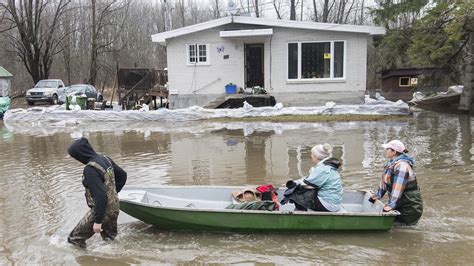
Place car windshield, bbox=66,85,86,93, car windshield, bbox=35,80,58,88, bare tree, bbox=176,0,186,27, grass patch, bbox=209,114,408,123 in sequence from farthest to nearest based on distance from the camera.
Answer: bare tree, bbox=176,0,186,27, car windshield, bbox=35,80,58,88, car windshield, bbox=66,85,86,93, grass patch, bbox=209,114,408,123

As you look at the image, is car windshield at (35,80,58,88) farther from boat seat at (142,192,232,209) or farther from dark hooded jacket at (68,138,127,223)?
dark hooded jacket at (68,138,127,223)

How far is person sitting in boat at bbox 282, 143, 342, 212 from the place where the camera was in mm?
5973

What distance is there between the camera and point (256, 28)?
2097 cm

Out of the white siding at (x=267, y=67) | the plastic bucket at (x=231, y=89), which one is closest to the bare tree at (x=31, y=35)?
the white siding at (x=267, y=67)

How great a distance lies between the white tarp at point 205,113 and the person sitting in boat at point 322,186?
13233 millimetres

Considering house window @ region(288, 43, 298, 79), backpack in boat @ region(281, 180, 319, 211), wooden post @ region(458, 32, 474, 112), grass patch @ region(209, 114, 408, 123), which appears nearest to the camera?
backpack in boat @ region(281, 180, 319, 211)

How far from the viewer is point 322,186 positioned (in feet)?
19.7

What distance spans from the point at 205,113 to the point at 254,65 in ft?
13.9

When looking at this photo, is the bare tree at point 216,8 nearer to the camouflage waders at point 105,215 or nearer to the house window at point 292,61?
the house window at point 292,61

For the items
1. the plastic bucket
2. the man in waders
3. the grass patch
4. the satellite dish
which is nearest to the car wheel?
the plastic bucket

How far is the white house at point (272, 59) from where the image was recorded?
67.7ft

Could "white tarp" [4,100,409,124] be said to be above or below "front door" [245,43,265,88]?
below

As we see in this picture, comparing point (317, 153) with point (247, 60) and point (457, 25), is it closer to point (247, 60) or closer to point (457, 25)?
point (457, 25)

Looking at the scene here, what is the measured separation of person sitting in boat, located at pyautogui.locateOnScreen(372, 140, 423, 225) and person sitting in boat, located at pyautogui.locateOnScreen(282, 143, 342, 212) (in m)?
0.67
